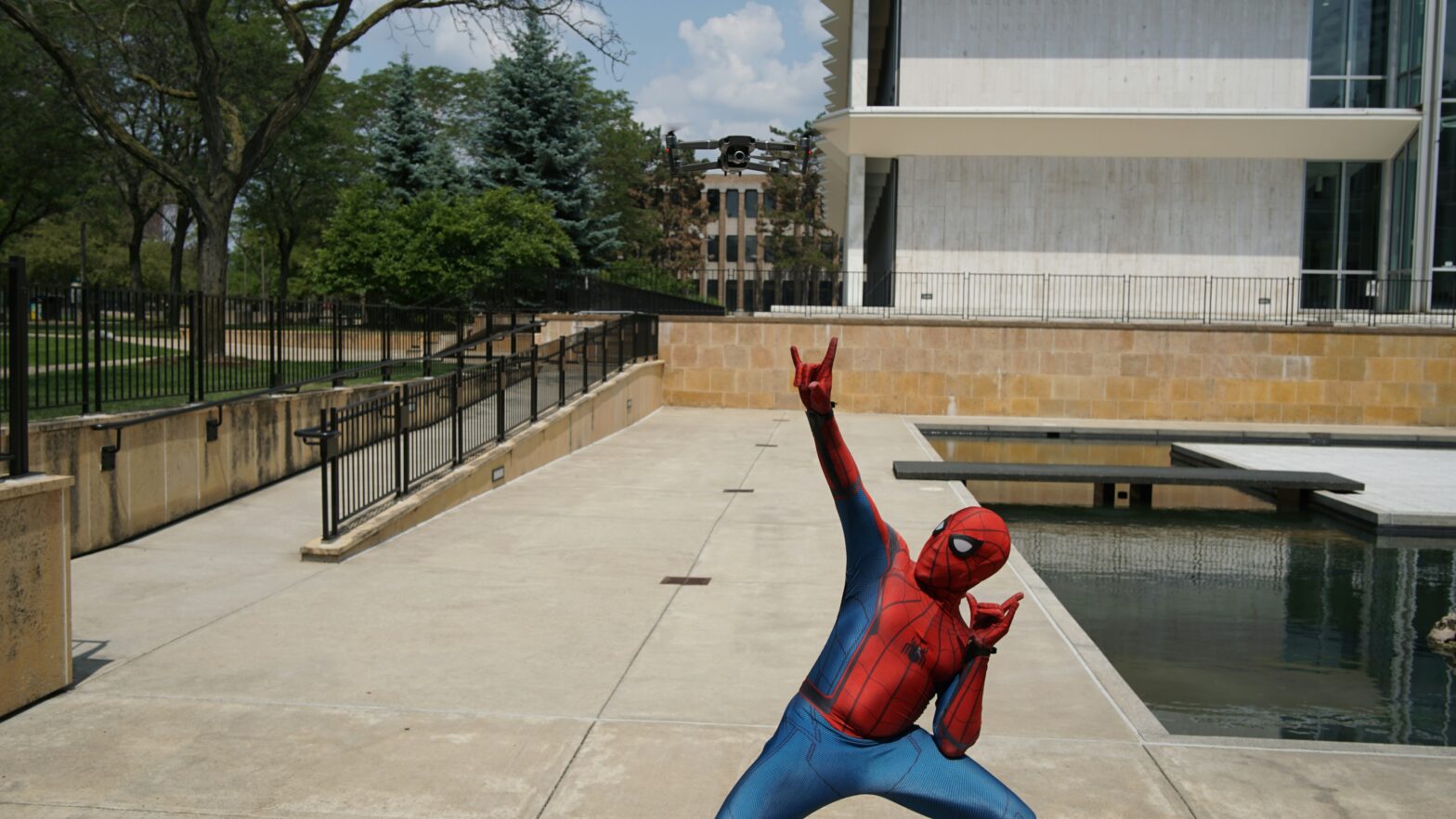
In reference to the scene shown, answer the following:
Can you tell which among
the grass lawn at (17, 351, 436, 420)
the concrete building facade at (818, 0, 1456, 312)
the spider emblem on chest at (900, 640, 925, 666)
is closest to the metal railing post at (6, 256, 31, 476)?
the grass lawn at (17, 351, 436, 420)

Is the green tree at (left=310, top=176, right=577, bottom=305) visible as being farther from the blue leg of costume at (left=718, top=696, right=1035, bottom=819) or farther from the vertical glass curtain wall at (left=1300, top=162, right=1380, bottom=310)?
the blue leg of costume at (left=718, top=696, right=1035, bottom=819)

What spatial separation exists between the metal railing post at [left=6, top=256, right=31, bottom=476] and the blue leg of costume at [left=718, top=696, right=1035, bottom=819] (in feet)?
16.2

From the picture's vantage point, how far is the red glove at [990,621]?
3.29 meters

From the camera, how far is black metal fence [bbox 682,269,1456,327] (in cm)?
2862

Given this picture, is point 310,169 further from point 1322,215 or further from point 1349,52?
point 1349,52

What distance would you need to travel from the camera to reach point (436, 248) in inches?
1213

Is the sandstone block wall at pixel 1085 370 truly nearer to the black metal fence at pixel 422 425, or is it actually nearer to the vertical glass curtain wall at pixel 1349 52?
the vertical glass curtain wall at pixel 1349 52

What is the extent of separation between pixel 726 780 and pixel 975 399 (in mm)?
21577

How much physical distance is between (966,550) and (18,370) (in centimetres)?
563

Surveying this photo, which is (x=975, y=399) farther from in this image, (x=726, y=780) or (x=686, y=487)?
(x=726, y=780)

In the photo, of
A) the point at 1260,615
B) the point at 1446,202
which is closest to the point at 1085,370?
the point at 1446,202

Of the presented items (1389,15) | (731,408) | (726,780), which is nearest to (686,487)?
(726,780)

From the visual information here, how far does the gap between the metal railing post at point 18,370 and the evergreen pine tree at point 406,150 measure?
35.7 metres

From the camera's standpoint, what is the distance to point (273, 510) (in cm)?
1212
